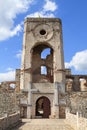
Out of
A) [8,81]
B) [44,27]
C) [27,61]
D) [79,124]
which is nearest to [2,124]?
[79,124]

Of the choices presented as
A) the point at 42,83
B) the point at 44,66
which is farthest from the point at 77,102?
the point at 44,66

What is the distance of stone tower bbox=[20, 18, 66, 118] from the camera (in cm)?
2731

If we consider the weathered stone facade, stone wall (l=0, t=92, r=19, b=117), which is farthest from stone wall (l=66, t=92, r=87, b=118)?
stone wall (l=0, t=92, r=19, b=117)

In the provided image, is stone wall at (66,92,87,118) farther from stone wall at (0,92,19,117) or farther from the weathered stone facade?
stone wall at (0,92,19,117)

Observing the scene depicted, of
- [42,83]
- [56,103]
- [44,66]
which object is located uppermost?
[44,66]

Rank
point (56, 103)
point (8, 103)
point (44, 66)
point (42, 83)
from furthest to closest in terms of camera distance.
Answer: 1. point (44, 66)
2. point (42, 83)
3. point (56, 103)
4. point (8, 103)

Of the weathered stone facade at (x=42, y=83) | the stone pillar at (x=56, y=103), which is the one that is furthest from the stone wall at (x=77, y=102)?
the stone pillar at (x=56, y=103)

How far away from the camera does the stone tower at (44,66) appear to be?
2731 cm

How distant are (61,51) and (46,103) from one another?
6.63 meters

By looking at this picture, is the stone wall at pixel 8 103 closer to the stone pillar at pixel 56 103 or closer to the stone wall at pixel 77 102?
the stone pillar at pixel 56 103

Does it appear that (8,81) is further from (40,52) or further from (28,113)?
(28,113)

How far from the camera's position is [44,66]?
1282 inches

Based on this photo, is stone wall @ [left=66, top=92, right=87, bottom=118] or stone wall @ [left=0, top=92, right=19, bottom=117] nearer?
stone wall @ [left=0, top=92, right=19, bottom=117]

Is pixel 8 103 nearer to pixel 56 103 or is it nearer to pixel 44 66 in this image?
pixel 56 103
